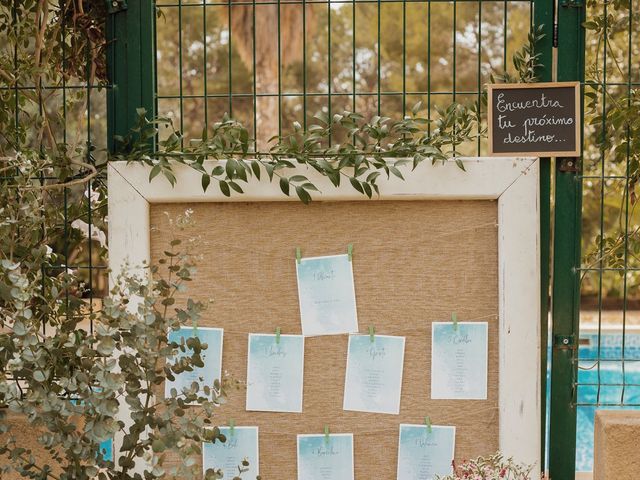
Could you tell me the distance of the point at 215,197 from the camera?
2.82m

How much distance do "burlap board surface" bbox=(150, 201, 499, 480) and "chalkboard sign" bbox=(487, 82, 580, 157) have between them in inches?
8.6

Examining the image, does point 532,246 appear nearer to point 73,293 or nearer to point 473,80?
point 73,293

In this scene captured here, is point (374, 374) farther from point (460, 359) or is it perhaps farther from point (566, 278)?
point (566, 278)

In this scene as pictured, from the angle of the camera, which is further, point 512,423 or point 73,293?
point 73,293

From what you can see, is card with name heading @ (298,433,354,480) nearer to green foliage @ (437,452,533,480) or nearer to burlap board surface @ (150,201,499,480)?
burlap board surface @ (150,201,499,480)

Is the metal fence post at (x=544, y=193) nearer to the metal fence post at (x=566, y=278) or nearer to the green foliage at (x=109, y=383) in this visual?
the metal fence post at (x=566, y=278)

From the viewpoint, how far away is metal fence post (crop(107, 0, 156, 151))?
2.93m

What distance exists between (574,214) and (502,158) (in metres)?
0.33

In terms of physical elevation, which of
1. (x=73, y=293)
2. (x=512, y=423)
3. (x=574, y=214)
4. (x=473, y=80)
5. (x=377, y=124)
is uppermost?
(x=473, y=80)

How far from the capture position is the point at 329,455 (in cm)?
285

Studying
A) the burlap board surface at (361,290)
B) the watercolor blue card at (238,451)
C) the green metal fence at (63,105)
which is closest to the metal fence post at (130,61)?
the green metal fence at (63,105)

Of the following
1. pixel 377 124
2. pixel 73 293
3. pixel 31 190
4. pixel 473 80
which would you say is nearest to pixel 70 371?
pixel 31 190

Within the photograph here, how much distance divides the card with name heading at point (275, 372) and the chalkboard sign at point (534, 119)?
0.91 m

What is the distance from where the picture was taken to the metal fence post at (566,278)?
2.83m
